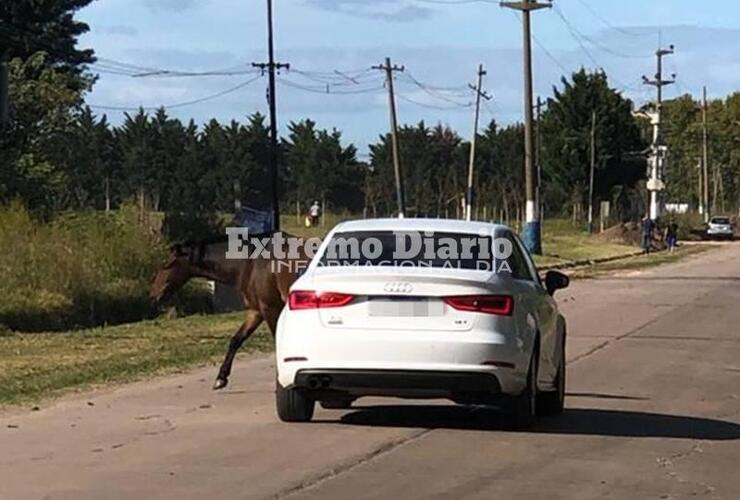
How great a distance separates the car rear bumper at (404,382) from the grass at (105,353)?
3753mm

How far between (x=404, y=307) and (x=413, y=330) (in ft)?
0.60

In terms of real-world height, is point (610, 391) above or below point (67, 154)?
below

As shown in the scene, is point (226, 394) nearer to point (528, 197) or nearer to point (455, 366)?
point (455, 366)

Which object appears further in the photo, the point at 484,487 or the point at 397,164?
the point at 397,164

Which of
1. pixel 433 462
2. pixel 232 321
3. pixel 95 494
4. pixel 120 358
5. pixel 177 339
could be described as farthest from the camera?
pixel 232 321

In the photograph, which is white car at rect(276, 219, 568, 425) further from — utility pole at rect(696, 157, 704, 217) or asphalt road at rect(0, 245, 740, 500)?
utility pole at rect(696, 157, 704, 217)

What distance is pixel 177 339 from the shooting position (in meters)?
21.1

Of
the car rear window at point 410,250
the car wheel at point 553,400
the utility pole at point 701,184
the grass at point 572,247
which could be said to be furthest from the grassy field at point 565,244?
the car rear window at point 410,250

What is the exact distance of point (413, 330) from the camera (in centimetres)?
1088

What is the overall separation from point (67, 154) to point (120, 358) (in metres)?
33.9

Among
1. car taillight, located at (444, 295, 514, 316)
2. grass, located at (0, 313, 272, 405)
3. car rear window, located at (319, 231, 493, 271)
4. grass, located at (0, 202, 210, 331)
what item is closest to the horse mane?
grass, located at (0, 313, 272, 405)

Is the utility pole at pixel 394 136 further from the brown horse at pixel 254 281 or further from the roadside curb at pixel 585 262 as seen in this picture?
the brown horse at pixel 254 281

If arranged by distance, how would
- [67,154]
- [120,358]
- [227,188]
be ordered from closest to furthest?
[120,358] < [67,154] < [227,188]

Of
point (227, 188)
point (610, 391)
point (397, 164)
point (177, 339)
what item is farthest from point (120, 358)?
point (227, 188)
